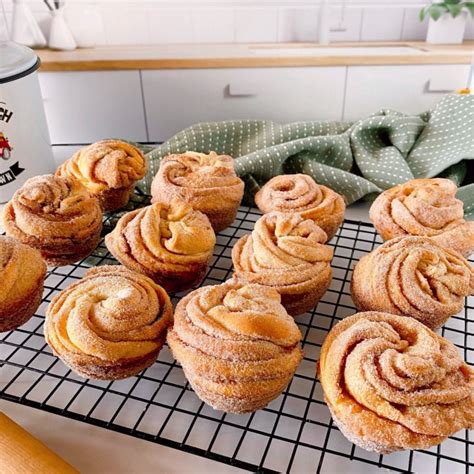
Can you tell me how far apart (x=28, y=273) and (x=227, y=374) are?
40cm

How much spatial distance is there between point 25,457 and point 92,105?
131 cm

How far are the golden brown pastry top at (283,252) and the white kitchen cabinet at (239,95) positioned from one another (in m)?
0.92

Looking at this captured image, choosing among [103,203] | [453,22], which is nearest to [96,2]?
[103,203]

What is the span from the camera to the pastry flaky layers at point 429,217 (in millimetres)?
1006

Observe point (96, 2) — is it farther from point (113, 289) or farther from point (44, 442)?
point (44, 442)

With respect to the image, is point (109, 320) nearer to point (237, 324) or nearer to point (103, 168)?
point (237, 324)

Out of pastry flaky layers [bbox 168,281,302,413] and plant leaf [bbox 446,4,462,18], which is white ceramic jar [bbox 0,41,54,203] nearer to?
pastry flaky layers [bbox 168,281,302,413]

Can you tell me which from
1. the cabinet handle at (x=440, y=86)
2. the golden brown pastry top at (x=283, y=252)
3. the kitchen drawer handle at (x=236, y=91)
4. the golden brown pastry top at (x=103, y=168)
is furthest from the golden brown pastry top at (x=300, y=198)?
the cabinet handle at (x=440, y=86)

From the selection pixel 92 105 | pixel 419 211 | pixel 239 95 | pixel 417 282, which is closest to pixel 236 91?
pixel 239 95

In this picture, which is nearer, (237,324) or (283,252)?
(237,324)

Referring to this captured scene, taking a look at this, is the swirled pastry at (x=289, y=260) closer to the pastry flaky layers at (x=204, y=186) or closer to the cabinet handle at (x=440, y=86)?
the pastry flaky layers at (x=204, y=186)

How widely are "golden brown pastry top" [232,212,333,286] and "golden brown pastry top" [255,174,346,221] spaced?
0.11 m

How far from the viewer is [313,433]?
79cm

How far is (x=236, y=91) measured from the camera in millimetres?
1779
